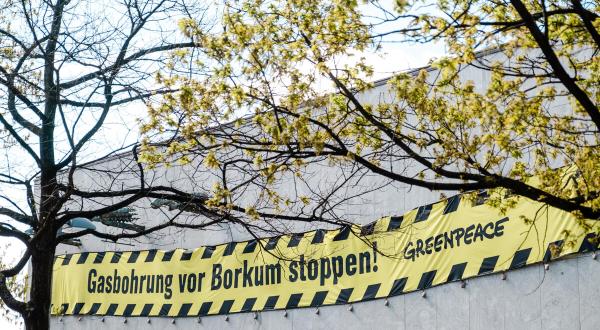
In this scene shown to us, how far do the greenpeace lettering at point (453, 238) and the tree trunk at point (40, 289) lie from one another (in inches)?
252

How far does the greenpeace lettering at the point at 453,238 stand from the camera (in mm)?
15922

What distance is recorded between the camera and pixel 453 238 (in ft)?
54.6

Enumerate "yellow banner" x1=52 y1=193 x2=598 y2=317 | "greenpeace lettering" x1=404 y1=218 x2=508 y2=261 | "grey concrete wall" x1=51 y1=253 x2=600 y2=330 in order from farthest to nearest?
"greenpeace lettering" x1=404 y1=218 x2=508 y2=261, "yellow banner" x1=52 y1=193 x2=598 y2=317, "grey concrete wall" x1=51 y1=253 x2=600 y2=330

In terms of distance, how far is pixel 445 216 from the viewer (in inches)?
666

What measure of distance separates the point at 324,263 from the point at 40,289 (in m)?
6.94

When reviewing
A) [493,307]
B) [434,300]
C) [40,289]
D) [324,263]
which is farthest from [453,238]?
[40,289]

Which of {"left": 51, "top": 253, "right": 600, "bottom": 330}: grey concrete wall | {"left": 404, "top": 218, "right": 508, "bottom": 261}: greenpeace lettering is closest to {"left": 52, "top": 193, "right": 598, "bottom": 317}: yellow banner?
{"left": 404, "top": 218, "right": 508, "bottom": 261}: greenpeace lettering

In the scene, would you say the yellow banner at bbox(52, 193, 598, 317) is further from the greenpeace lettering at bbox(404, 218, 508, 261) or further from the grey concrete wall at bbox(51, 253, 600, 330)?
the grey concrete wall at bbox(51, 253, 600, 330)

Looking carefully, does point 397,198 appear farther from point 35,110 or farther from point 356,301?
point 35,110

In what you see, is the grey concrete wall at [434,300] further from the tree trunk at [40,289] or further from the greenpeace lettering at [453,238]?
the tree trunk at [40,289]

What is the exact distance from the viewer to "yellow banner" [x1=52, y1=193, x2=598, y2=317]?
15406mm

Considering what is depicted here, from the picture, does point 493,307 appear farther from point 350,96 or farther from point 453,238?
point 350,96

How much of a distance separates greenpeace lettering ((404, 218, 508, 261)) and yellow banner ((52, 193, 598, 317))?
16mm

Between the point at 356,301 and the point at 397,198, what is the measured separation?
202cm
